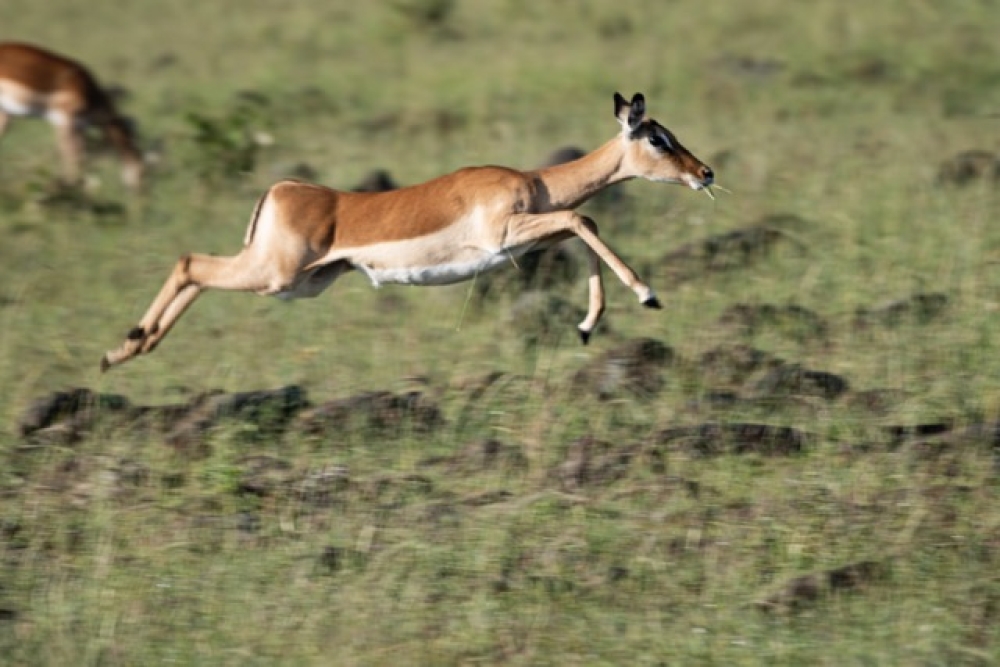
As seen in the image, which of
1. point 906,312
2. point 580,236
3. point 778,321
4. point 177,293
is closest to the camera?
point 580,236

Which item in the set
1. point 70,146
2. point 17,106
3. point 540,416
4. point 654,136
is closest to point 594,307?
point 540,416

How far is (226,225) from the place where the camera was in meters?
10.2

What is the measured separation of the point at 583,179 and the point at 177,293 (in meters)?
1.77

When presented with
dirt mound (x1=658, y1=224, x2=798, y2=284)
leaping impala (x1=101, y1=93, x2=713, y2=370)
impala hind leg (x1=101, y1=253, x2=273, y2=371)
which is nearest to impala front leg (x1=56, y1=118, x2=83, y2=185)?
impala hind leg (x1=101, y1=253, x2=273, y2=371)

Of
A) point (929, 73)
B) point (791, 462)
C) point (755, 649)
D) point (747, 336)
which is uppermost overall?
point (929, 73)

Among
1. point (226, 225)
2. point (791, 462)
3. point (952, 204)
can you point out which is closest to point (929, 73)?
point (952, 204)

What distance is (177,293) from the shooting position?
24.6 ft

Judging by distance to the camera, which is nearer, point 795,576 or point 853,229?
point 795,576

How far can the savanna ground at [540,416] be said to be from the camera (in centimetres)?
540

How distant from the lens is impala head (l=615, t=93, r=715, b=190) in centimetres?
689

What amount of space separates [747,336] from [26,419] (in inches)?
119

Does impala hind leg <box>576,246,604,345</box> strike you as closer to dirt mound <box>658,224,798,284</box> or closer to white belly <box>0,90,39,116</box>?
dirt mound <box>658,224,798,284</box>

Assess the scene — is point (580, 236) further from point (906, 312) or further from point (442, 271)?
point (906, 312)

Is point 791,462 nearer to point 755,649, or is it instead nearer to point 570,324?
point 755,649
